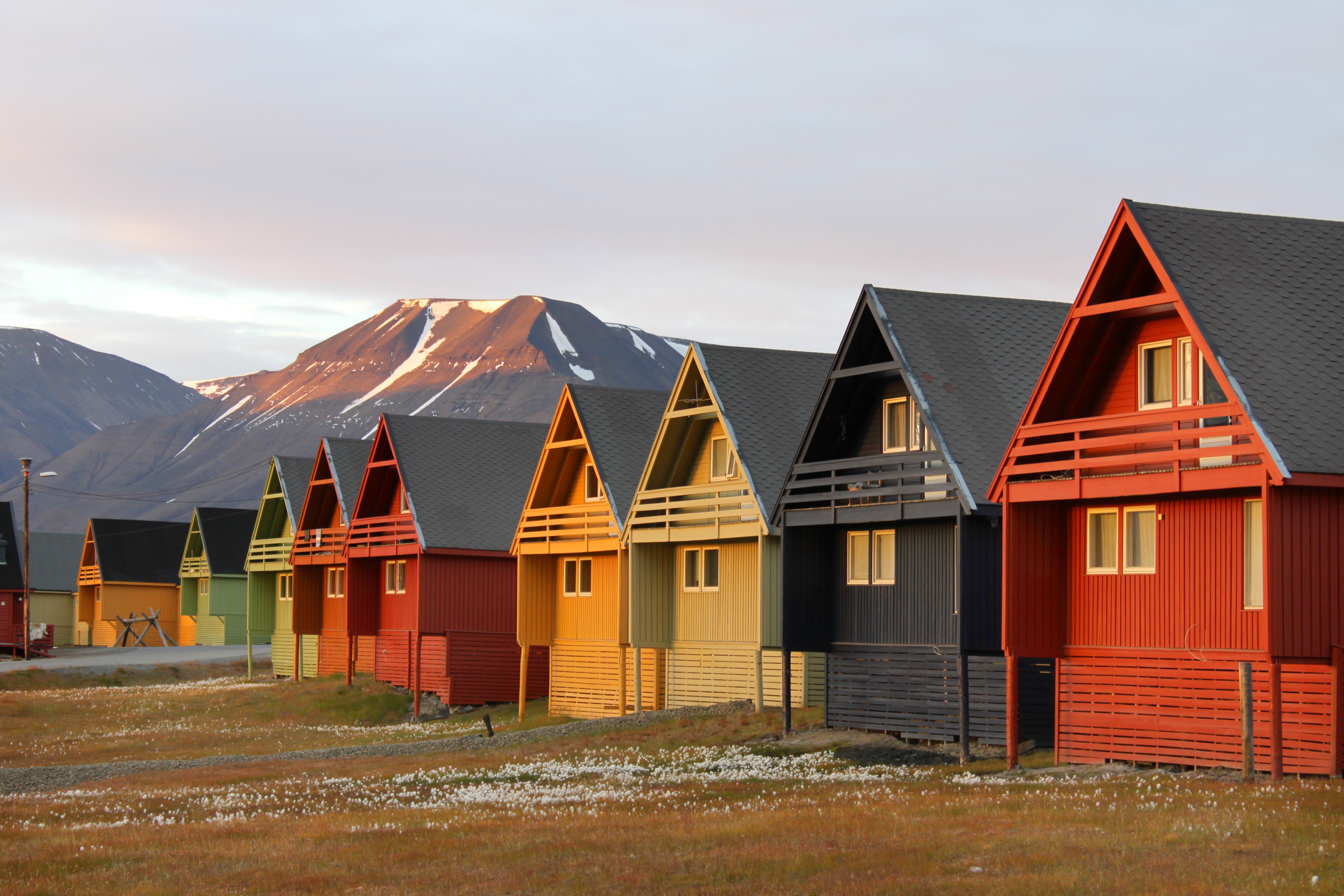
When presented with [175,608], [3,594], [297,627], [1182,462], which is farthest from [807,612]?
[175,608]

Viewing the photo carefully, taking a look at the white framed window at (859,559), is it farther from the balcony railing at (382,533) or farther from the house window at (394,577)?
the house window at (394,577)

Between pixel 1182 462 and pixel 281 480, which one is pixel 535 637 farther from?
pixel 1182 462

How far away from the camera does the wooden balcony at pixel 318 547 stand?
185ft

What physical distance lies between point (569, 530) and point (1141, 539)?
2092 cm

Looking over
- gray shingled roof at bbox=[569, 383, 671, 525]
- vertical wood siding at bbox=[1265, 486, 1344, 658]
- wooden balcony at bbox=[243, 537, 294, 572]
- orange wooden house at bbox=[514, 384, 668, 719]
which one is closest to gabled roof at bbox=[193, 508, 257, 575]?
wooden balcony at bbox=[243, 537, 294, 572]

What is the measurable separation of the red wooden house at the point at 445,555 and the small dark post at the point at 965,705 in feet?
71.4

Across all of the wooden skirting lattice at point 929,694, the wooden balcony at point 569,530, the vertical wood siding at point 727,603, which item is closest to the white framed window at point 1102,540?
the wooden skirting lattice at point 929,694

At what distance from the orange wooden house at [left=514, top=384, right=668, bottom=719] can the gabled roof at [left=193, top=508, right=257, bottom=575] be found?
4102cm

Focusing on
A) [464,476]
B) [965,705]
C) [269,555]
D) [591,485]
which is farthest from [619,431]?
[269,555]

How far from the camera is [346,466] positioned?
56062 mm

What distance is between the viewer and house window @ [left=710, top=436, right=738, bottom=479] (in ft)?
125

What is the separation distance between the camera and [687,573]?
132 feet

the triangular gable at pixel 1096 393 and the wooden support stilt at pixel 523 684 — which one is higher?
the triangular gable at pixel 1096 393

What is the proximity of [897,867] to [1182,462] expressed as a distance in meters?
10.3
